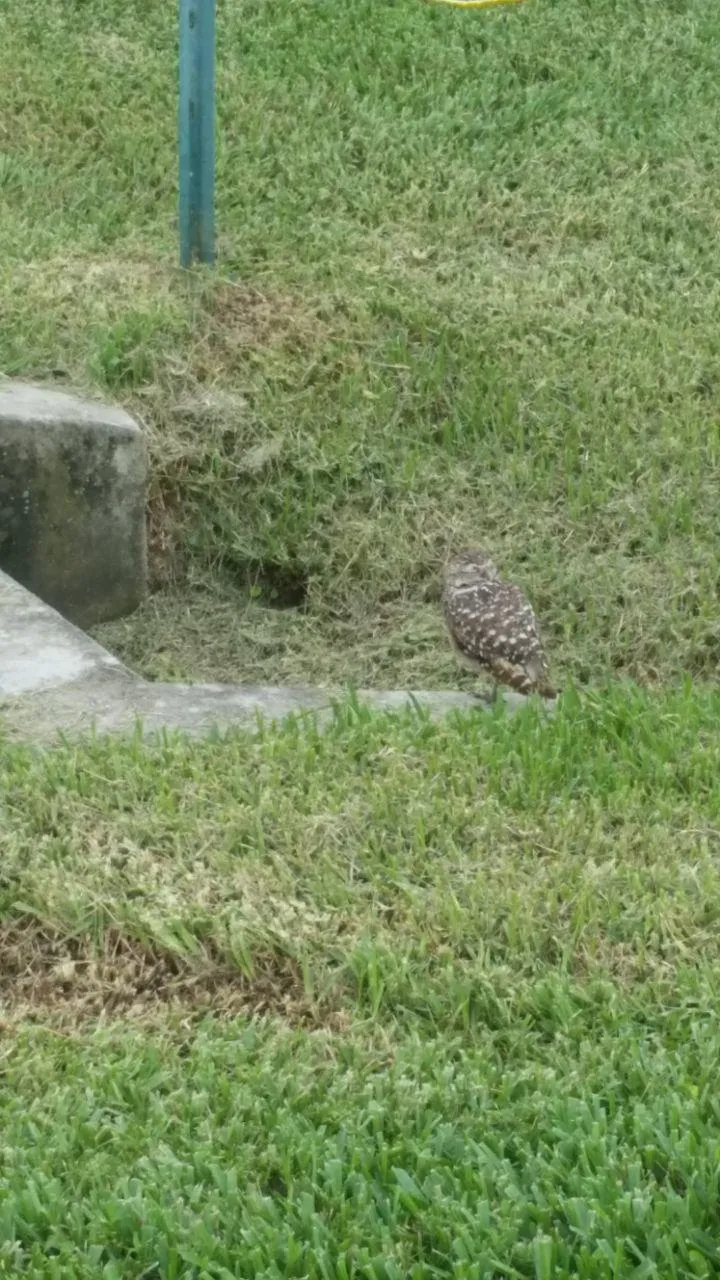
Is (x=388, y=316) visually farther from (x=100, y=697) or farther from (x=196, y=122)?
(x=100, y=697)

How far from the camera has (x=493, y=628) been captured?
561 centimetres

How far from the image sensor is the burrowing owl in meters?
5.50

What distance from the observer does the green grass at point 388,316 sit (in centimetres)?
666

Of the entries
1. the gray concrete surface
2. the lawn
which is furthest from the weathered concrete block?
the gray concrete surface

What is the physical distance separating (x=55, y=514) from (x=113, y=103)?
3.07m

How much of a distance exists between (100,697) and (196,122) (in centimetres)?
338

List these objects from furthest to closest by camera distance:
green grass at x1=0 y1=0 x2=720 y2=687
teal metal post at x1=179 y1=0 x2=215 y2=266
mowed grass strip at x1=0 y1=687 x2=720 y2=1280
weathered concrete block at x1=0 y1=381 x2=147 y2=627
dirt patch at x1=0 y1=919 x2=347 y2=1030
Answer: teal metal post at x1=179 y1=0 x2=215 y2=266, green grass at x1=0 y1=0 x2=720 y2=687, weathered concrete block at x1=0 y1=381 x2=147 y2=627, dirt patch at x1=0 y1=919 x2=347 y2=1030, mowed grass strip at x1=0 y1=687 x2=720 y2=1280

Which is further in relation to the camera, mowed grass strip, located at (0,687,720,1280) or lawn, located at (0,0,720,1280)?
lawn, located at (0,0,720,1280)

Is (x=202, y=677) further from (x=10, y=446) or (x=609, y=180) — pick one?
(x=609, y=180)

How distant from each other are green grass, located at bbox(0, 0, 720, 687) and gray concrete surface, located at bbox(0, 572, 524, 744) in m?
1.04

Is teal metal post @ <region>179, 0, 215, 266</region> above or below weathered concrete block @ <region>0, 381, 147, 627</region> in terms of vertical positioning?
above

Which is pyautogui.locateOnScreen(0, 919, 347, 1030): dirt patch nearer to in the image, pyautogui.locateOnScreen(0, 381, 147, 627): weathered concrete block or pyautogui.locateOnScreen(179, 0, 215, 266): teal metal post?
pyautogui.locateOnScreen(0, 381, 147, 627): weathered concrete block

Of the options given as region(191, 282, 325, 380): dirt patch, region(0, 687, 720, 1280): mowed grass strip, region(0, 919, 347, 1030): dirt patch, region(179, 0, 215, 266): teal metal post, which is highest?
region(179, 0, 215, 266): teal metal post

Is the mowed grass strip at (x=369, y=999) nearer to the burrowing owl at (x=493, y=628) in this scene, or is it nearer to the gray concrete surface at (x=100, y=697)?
the gray concrete surface at (x=100, y=697)
